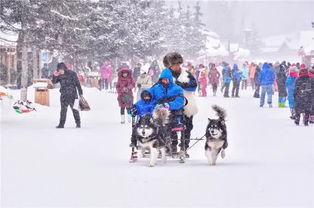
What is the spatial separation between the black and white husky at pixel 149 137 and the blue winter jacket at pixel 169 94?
77cm

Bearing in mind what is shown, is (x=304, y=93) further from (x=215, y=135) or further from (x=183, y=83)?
(x=215, y=135)

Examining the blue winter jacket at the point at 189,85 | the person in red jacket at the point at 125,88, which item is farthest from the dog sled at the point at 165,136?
the person in red jacket at the point at 125,88

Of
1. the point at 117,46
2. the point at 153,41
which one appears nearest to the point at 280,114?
the point at 117,46

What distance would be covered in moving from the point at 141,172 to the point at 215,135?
4.20 feet

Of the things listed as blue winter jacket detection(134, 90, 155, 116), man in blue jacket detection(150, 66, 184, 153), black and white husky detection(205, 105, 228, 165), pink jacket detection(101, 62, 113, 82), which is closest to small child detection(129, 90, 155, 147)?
blue winter jacket detection(134, 90, 155, 116)

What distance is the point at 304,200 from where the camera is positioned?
330 inches

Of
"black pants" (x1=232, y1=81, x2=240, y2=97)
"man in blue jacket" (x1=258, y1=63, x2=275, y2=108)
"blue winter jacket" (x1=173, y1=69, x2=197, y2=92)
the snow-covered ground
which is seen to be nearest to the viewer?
the snow-covered ground

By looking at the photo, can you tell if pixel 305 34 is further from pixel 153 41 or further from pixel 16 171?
pixel 16 171

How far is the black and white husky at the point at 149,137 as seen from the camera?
1106 centimetres

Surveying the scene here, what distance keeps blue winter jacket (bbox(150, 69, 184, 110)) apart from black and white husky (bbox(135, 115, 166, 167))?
0.77m

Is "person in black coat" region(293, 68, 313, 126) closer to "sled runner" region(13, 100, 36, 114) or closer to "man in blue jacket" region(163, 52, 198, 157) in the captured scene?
"man in blue jacket" region(163, 52, 198, 157)

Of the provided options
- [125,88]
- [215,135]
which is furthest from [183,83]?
[125,88]

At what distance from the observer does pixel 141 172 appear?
35.2 ft

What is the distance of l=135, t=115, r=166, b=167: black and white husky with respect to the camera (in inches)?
436
